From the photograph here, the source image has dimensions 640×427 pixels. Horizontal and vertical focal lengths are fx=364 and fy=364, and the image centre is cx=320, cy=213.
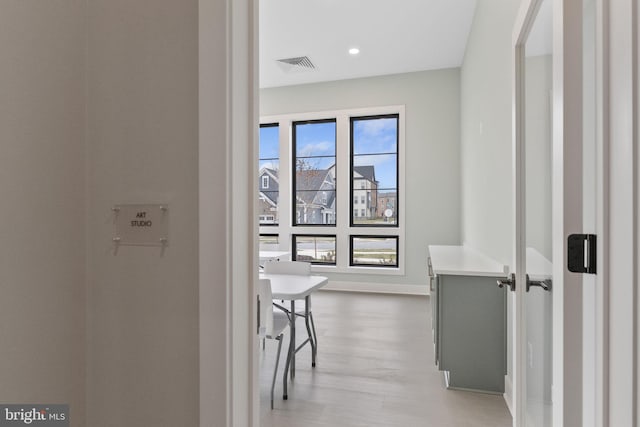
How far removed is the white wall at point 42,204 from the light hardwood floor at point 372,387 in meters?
1.59

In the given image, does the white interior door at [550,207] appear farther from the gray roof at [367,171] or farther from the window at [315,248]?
the window at [315,248]

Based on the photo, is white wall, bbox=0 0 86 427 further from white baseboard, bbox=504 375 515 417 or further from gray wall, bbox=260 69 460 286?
gray wall, bbox=260 69 460 286

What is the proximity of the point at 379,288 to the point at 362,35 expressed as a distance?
358 centimetres

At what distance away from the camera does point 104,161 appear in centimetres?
91

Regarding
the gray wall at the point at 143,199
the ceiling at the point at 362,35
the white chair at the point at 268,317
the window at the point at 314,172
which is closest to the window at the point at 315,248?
the window at the point at 314,172

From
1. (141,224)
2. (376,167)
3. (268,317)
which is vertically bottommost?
(268,317)

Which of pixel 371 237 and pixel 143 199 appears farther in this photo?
pixel 371 237

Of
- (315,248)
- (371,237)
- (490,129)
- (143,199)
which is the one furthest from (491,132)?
(315,248)

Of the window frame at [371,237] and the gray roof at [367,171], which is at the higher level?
the gray roof at [367,171]

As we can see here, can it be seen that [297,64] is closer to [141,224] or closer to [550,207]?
[550,207]

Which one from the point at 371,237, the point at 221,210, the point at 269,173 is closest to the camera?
the point at 221,210

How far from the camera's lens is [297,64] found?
17.2 ft

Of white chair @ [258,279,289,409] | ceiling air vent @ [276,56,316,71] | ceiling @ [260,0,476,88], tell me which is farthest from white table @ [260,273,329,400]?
ceiling air vent @ [276,56,316,71]

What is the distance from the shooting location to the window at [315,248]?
6016 millimetres
